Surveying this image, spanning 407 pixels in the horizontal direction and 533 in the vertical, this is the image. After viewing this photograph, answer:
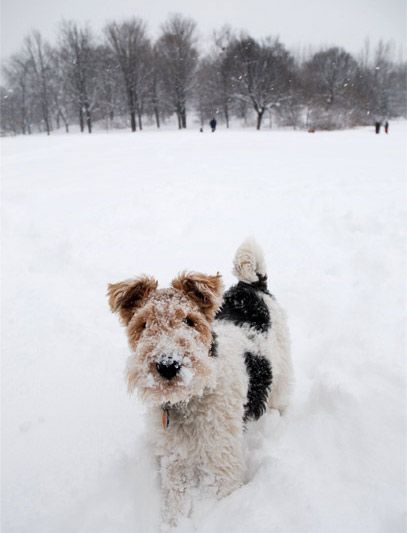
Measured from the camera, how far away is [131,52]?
145ft

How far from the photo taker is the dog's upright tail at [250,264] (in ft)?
12.2

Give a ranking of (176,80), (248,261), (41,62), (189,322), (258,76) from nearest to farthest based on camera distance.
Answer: (189,322) → (248,261) → (258,76) → (176,80) → (41,62)

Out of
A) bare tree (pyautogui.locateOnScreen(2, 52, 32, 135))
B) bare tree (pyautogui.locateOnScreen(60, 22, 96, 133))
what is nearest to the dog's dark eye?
bare tree (pyautogui.locateOnScreen(60, 22, 96, 133))

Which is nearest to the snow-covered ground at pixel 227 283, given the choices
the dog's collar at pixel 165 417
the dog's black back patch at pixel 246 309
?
the dog's collar at pixel 165 417

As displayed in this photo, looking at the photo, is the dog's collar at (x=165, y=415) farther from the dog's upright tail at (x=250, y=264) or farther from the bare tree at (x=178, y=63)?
the bare tree at (x=178, y=63)

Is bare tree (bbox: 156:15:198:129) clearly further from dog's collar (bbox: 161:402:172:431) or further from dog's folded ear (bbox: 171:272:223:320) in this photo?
dog's collar (bbox: 161:402:172:431)

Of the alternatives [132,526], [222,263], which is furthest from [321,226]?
[132,526]

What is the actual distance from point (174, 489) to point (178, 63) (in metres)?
52.7

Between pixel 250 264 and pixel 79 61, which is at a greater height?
pixel 79 61

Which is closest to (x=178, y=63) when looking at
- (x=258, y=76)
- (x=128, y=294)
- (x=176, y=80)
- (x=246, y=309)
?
(x=176, y=80)

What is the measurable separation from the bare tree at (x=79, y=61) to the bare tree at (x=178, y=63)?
9186mm

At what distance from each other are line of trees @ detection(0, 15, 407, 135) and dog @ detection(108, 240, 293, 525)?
46.7m

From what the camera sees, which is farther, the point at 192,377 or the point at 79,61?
the point at 79,61

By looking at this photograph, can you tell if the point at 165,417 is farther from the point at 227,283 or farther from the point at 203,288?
the point at 227,283
